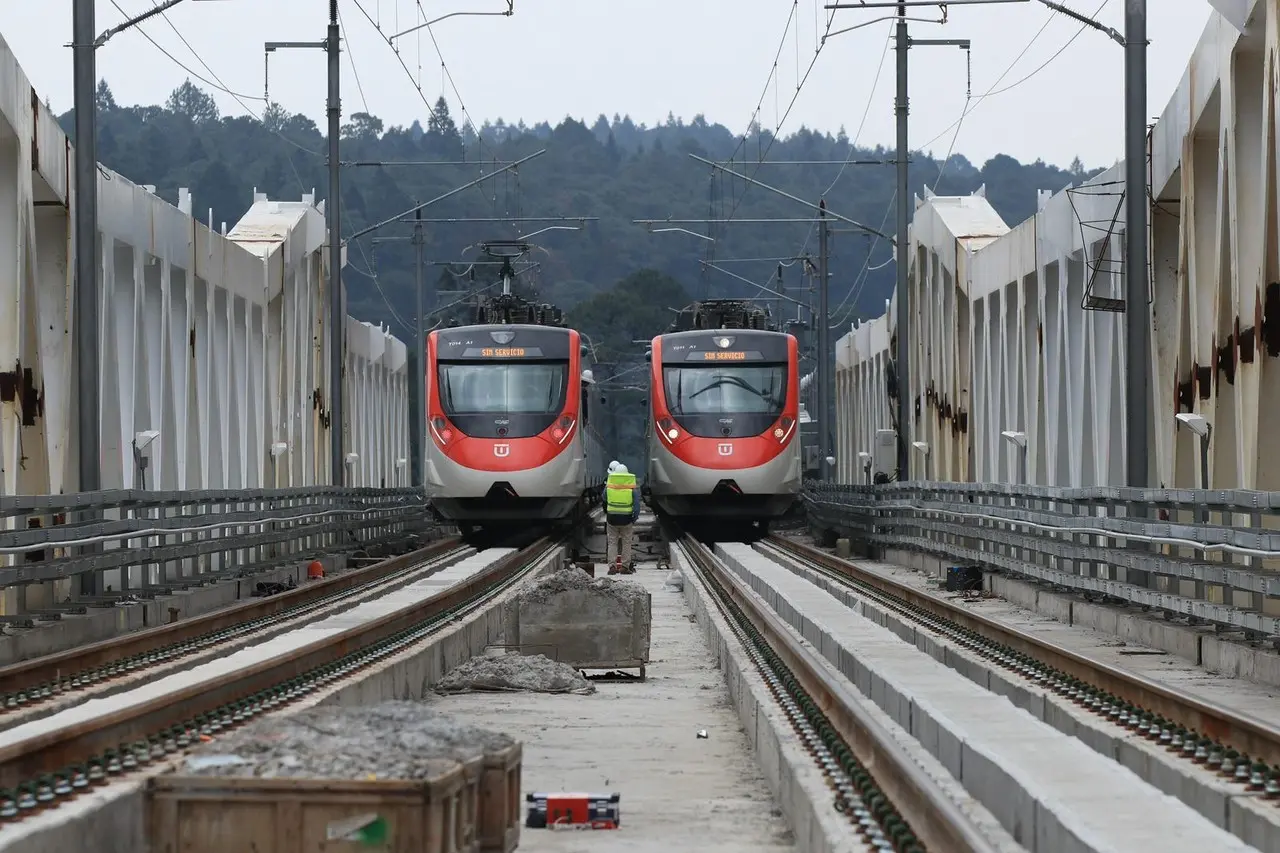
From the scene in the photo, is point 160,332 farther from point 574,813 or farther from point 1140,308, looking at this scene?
point 574,813

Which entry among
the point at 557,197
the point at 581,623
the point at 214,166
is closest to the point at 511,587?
the point at 581,623

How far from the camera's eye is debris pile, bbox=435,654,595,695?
15.0m

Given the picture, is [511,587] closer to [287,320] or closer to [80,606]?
[80,606]

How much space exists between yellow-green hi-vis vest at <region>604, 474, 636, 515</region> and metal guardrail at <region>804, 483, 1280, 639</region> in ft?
14.0

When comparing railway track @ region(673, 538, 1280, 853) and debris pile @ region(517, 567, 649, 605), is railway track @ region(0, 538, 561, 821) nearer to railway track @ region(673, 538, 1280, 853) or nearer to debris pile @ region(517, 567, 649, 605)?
debris pile @ region(517, 567, 649, 605)

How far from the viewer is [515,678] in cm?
1505

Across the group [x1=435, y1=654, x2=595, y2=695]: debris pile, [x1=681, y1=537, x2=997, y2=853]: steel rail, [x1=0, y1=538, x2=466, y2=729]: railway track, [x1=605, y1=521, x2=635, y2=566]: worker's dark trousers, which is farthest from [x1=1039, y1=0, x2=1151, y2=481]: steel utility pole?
[x1=605, y1=521, x2=635, y2=566]: worker's dark trousers

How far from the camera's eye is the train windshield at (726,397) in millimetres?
36094

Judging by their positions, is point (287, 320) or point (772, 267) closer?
point (287, 320)

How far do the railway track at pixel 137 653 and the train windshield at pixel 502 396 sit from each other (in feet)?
25.8

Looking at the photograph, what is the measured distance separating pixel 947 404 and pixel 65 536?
29.3 m

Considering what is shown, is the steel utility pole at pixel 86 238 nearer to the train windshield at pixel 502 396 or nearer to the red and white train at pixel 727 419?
the train windshield at pixel 502 396

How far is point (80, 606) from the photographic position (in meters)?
18.5

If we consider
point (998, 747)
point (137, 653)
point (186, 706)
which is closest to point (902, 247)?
point (137, 653)
